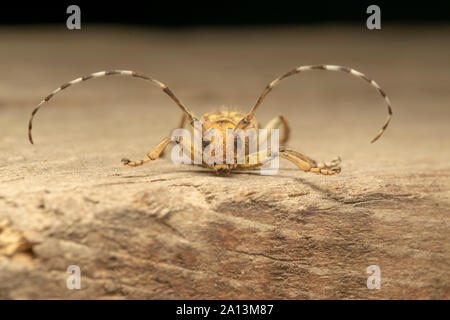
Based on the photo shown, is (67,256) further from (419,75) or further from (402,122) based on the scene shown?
(419,75)

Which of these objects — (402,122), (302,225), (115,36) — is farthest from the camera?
(115,36)

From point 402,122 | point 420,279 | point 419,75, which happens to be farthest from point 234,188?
point 419,75

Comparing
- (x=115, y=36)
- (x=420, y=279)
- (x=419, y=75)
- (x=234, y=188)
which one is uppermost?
(x=115, y=36)

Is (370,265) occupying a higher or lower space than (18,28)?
lower

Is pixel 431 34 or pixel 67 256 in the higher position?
pixel 431 34

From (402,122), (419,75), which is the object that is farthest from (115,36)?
(402,122)

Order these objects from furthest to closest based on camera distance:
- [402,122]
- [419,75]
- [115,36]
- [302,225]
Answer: [115,36] → [419,75] → [402,122] → [302,225]

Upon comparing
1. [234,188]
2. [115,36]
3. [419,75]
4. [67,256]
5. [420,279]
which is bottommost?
[420,279]

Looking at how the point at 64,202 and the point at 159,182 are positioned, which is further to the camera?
the point at 159,182

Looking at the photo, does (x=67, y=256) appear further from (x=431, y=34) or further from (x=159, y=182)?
(x=431, y=34)
